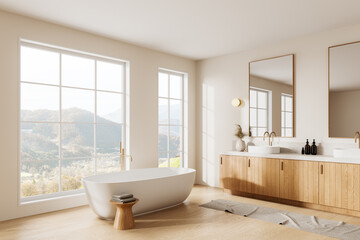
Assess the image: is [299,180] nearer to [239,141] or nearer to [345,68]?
[239,141]

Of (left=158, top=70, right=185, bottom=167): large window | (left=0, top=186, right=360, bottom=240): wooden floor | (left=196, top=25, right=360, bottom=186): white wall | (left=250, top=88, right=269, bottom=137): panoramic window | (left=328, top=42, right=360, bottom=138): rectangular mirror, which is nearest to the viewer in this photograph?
(left=0, top=186, right=360, bottom=240): wooden floor

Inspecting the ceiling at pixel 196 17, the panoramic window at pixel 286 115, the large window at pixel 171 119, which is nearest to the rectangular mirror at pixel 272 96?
the panoramic window at pixel 286 115

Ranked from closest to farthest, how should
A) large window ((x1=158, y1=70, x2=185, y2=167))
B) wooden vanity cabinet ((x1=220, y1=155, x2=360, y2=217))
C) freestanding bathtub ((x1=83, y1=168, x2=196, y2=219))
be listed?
freestanding bathtub ((x1=83, y1=168, x2=196, y2=219)) → wooden vanity cabinet ((x1=220, y1=155, x2=360, y2=217)) → large window ((x1=158, y1=70, x2=185, y2=167))

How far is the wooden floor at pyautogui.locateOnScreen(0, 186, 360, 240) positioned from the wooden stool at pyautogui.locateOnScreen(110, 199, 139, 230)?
0.08 meters

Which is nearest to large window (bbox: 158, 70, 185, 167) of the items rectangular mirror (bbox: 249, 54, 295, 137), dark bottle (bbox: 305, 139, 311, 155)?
rectangular mirror (bbox: 249, 54, 295, 137)

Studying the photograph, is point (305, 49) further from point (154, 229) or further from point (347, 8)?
point (154, 229)

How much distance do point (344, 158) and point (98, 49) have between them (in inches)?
162

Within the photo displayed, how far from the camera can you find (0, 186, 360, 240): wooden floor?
3.28 metres

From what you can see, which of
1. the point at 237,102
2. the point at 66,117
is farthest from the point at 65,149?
the point at 237,102

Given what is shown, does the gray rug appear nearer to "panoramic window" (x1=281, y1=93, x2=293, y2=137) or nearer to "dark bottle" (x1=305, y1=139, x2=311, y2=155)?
"dark bottle" (x1=305, y1=139, x2=311, y2=155)

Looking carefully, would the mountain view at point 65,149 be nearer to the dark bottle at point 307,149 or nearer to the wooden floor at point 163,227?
the wooden floor at point 163,227

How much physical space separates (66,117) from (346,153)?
14.0 ft

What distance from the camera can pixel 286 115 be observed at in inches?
199

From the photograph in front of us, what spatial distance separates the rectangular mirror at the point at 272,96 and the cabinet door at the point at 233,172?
66cm
